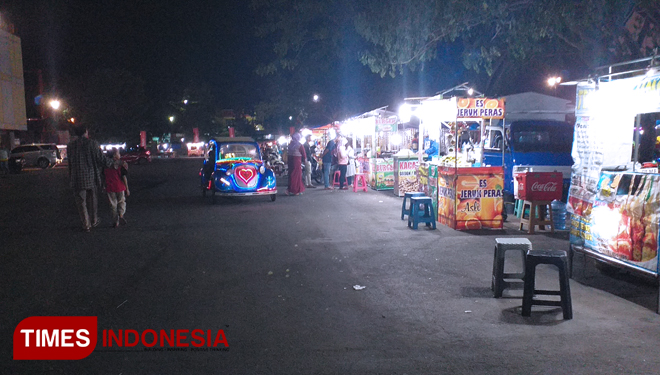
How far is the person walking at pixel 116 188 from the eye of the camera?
412 inches

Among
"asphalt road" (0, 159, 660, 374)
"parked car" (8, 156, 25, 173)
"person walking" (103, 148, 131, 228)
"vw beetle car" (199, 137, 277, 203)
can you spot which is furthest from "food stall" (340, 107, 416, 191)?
"parked car" (8, 156, 25, 173)

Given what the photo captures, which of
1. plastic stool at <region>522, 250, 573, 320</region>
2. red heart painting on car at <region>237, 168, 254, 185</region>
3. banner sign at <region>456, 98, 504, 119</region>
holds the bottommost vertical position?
plastic stool at <region>522, 250, 573, 320</region>

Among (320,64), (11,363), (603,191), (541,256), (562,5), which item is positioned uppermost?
(320,64)

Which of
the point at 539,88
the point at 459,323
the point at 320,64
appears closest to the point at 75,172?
the point at 459,323

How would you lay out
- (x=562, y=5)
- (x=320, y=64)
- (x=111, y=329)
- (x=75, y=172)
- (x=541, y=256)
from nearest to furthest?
(x=111, y=329) → (x=541, y=256) → (x=75, y=172) → (x=562, y=5) → (x=320, y=64)

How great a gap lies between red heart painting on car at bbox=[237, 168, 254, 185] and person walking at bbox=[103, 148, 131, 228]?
368cm

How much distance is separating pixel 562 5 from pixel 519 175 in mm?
5203

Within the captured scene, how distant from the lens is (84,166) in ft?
32.8

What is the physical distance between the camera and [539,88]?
32969 millimetres

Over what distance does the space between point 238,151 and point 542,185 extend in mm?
9096

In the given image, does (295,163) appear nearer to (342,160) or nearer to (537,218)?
(342,160)

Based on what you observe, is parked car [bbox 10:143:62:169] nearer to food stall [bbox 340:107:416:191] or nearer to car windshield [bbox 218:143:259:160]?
food stall [bbox 340:107:416:191]

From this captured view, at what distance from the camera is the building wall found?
1288 inches

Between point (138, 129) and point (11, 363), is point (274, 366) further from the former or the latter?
point (138, 129)
